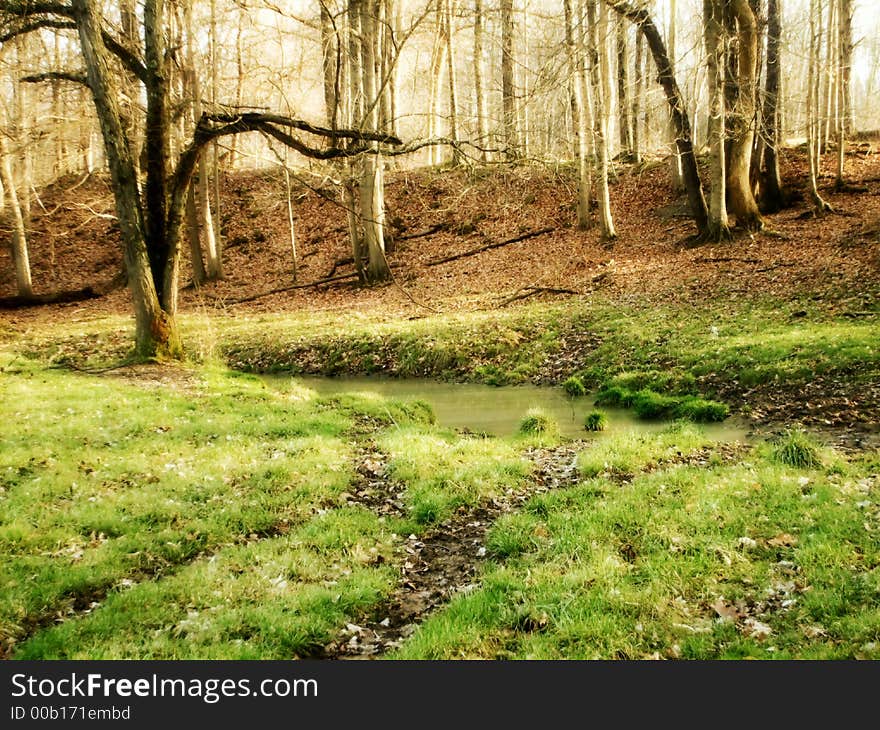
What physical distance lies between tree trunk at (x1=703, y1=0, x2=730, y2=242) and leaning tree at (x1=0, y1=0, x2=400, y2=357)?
13.6 metres

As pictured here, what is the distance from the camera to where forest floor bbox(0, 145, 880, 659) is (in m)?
5.84

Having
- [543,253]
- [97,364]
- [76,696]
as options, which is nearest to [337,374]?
[97,364]

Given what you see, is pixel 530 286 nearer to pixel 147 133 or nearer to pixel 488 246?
pixel 488 246

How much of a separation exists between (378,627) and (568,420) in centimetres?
838

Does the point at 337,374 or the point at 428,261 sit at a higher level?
the point at 428,261

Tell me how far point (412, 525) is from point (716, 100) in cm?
2010

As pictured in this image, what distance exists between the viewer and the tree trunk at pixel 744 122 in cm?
2206

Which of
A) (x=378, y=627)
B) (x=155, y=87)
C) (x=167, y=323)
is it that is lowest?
(x=378, y=627)

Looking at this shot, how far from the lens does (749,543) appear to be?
6953 mm

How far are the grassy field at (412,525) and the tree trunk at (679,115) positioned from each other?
1066 cm

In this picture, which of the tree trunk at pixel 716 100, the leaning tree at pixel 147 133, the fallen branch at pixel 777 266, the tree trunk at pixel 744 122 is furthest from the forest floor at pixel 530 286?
the leaning tree at pixel 147 133

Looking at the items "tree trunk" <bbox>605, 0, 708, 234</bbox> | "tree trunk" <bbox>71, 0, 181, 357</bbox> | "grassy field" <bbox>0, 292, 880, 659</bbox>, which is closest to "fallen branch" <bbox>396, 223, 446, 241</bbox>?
"tree trunk" <bbox>605, 0, 708, 234</bbox>

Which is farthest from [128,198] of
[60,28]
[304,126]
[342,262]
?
[342,262]

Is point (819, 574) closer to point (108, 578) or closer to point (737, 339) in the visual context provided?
point (108, 578)
